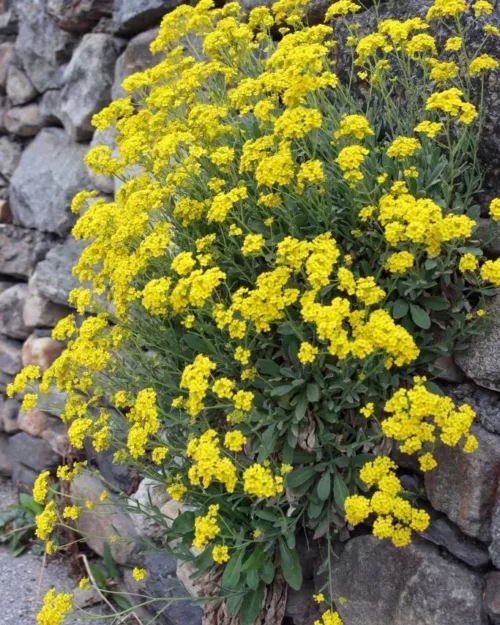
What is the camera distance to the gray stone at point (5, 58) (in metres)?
4.59

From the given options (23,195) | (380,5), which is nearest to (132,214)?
(380,5)

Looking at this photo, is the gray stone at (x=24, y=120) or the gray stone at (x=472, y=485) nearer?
the gray stone at (x=472, y=485)

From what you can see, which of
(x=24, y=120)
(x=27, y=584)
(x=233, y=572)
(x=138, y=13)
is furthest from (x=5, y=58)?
(x=233, y=572)

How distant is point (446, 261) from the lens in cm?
198

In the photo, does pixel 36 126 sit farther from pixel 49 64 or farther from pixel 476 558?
pixel 476 558

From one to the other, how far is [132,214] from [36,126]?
247 cm

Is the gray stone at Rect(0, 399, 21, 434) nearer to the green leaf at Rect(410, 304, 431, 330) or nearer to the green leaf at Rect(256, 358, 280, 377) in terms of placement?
the green leaf at Rect(256, 358, 280, 377)

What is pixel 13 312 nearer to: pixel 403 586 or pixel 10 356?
pixel 10 356

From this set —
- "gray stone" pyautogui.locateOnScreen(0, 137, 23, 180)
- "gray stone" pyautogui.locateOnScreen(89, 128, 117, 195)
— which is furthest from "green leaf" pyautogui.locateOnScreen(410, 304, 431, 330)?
"gray stone" pyautogui.locateOnScreen(0, 137, 23, 180)

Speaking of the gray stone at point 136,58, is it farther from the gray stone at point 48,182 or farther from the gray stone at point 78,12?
the gray stone at point 48,182

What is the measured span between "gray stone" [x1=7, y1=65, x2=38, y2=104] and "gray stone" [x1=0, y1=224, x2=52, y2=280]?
0.80m

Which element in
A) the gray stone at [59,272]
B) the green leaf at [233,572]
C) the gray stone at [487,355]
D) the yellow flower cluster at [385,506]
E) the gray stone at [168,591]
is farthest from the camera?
the gray stone at [59,272]

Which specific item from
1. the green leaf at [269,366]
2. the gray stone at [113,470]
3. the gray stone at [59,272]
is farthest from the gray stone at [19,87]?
the green leaf at [269,366]

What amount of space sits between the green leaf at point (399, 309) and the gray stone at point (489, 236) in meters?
0.29
